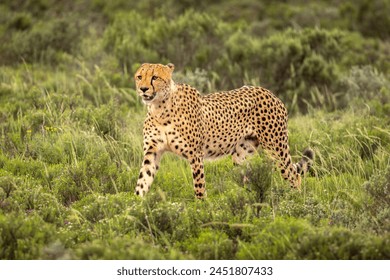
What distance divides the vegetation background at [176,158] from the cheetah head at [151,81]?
21.8 inches

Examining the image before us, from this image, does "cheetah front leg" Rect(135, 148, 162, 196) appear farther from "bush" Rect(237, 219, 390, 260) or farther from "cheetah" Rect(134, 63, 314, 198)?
"bush" Rect(237, 219, 390, 260)

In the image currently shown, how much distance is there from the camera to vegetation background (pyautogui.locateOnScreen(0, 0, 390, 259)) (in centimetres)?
474

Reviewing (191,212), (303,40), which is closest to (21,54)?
(303,40)

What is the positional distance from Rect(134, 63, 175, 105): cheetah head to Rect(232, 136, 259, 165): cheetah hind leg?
1.16 m

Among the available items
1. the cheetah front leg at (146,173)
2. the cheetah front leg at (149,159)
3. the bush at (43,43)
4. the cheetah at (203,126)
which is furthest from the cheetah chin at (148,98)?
the bush at (43,43)

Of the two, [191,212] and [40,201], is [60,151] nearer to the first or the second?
[40,201]

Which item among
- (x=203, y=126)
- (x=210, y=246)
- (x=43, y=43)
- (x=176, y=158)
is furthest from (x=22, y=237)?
(x=43, y=43)

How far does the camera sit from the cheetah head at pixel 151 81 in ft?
18.8

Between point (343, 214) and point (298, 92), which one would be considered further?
point (298, 92)

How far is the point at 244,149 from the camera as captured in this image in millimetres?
6859

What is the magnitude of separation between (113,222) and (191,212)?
601 mm

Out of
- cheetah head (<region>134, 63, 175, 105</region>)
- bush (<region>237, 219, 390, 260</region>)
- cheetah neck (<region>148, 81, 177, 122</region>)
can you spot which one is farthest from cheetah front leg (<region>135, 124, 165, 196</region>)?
bush (<region>237, 219, 390, 260</region>)

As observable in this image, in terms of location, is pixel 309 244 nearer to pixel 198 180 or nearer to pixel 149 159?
pixel 198 180

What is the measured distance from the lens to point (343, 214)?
537 centimetres
